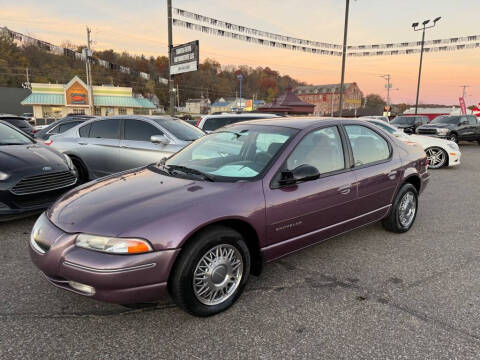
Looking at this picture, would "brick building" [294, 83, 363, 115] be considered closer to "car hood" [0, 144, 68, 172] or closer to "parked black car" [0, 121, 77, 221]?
"car hood" [0, 144, 68, 172]

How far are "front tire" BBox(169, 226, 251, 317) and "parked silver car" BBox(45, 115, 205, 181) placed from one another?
367 centimetres

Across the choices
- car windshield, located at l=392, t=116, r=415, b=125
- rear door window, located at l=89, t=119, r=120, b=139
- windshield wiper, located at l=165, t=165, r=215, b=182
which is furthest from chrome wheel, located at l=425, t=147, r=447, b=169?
car windshield, located at l=392, t=116, r=415, b=125

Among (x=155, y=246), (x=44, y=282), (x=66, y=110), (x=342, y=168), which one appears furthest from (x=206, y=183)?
(x=66, y=110)

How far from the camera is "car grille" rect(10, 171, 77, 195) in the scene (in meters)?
4.38

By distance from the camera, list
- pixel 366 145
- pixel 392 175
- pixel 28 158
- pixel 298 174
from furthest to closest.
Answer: pixel 28 158 → pixel 392 175 → pixel 366 145 → pixel 298 174

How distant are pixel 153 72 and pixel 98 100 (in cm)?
1891

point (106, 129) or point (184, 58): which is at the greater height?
point (184, 58)

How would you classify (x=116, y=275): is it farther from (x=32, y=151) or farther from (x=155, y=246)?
(x=32, y=151)

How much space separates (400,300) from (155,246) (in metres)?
2.13

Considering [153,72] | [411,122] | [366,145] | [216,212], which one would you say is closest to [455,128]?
[411,122]

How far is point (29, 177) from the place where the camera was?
14.6 feet

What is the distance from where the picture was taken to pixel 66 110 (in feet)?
135

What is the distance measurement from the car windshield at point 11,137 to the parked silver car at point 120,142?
131 cm

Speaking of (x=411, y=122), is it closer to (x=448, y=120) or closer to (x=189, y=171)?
(x=448, y=120)
